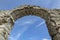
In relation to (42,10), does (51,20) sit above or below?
below

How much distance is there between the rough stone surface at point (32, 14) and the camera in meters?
7.72

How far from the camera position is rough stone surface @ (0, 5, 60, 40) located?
7.72 meters

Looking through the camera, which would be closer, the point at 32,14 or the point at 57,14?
the point at 57,14

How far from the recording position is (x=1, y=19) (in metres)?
8.41

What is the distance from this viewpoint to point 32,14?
Answer: 10.0 m

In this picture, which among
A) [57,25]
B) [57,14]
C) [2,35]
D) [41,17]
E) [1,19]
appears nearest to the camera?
[2,35]

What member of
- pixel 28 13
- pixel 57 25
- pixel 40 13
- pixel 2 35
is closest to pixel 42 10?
pixel 40 13

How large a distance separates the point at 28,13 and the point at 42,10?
3.37 ft

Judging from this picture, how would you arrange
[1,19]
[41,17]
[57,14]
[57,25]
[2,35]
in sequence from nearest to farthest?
1. [2,35]
2. [57,25]
3. [1,19]
4. [57,14]
5. [41,17]

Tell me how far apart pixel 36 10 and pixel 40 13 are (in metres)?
0.34

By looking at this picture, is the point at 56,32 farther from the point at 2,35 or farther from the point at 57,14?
the point at 2,35

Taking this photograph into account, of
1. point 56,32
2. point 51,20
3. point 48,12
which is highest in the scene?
point 48,12

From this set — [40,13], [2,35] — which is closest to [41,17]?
[40,13]

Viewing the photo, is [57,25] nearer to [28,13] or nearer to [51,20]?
[51,20]
